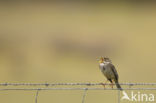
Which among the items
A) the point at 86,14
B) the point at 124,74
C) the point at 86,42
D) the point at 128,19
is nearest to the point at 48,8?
the point at 86,14

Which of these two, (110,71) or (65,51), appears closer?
(110,71)

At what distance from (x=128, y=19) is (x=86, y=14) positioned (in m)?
2.88

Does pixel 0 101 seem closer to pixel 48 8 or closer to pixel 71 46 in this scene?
pixel 71 46

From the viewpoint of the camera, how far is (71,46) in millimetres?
24719

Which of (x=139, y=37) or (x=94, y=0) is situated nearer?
(x=139, y=37)

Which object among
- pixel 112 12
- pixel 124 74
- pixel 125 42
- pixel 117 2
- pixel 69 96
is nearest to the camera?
pixel 69 96

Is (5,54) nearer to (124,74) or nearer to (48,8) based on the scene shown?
(124,74)

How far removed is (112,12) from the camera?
106ft

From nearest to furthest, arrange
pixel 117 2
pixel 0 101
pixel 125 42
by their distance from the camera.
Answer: pixel 0 101 < pixel 125 42 < pixel 117 2

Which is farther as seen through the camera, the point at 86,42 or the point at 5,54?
the point at 86,42

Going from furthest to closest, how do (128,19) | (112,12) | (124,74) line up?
(112,12)
(128,19)
(124,74)

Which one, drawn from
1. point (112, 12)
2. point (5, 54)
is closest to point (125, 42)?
point (5, 54)

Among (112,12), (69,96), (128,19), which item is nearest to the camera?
(69,96)

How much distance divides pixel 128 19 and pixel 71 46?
20.0 ft
